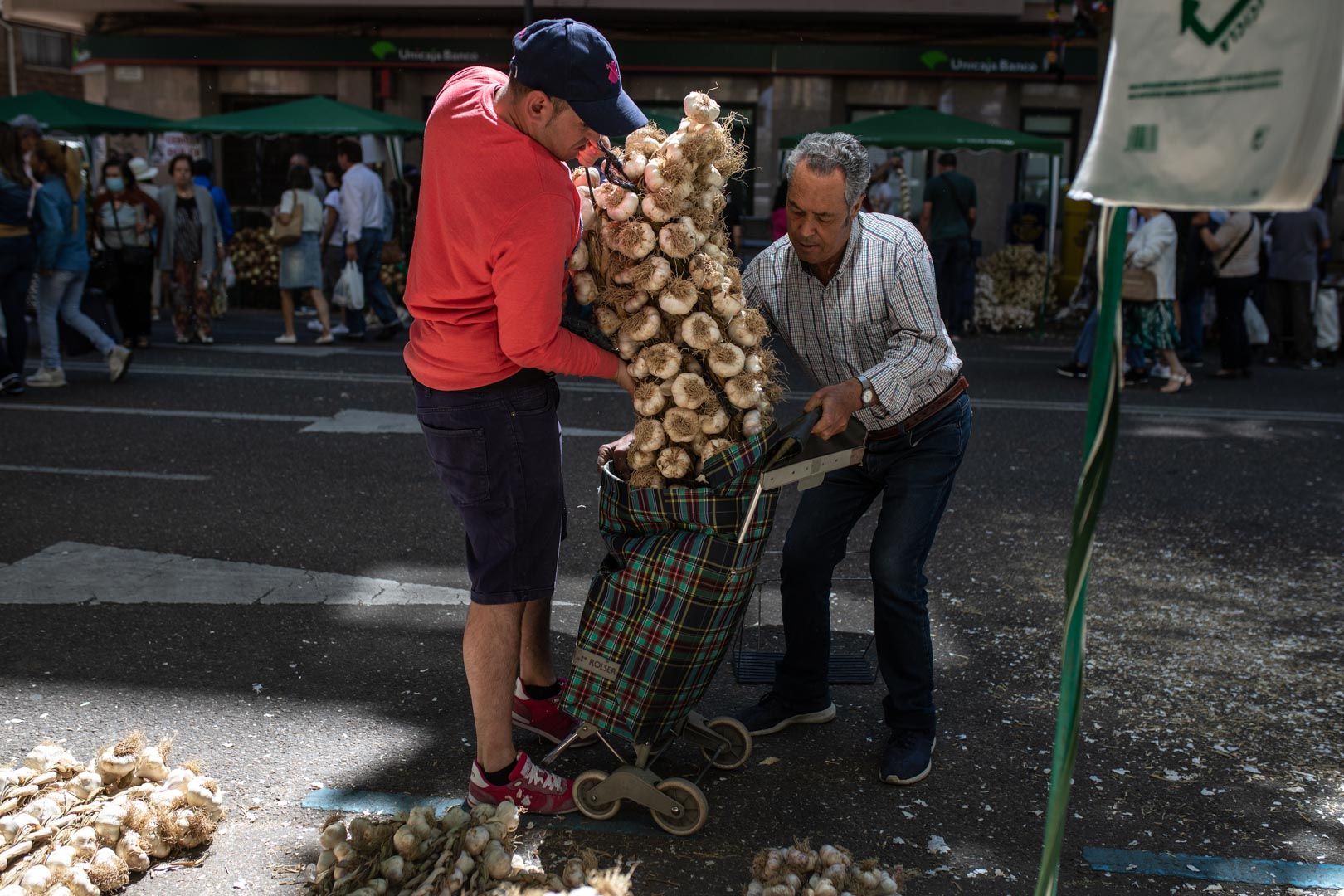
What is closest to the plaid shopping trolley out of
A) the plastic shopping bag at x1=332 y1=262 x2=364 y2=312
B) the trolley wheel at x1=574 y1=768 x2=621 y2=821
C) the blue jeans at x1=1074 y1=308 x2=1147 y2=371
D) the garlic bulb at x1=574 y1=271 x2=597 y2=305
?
the trolley wheel at x1=574 y1=768 x2=621 y2=821

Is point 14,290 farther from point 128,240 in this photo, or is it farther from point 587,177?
point 587,177

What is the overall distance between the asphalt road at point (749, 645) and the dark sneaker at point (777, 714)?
60 millimetres

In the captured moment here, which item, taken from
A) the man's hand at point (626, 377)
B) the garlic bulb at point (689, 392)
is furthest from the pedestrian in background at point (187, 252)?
the garlic bulb at point (689, 392)

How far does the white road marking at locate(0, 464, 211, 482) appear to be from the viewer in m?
7.40

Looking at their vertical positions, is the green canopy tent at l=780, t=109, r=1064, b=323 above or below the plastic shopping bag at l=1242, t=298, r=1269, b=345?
above

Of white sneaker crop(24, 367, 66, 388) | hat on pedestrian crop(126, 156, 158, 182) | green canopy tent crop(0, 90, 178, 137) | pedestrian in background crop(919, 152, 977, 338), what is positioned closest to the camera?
white sneaker crop(24, 367, 66, 388)

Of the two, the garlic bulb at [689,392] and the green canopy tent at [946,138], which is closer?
the garlic bulb at [689,392]

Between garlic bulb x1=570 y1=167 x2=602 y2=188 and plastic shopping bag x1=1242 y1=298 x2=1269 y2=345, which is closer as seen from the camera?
garlic bulb x1=570 y1=167 x2=602 y2=188

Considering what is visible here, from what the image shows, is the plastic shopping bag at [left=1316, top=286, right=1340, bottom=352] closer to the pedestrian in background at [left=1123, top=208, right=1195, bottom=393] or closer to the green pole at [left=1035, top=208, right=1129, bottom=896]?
the pedestrian in background at [left=1123, top=208, right=1195, bottom=393]

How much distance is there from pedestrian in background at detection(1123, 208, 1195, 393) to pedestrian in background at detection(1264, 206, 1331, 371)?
3.38 m

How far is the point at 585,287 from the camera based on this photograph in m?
3.40

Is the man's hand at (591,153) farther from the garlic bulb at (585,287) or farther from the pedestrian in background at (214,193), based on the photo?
the pedestrian in background at (214,193)

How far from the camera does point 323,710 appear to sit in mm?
4207

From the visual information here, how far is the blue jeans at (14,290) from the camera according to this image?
953cm
